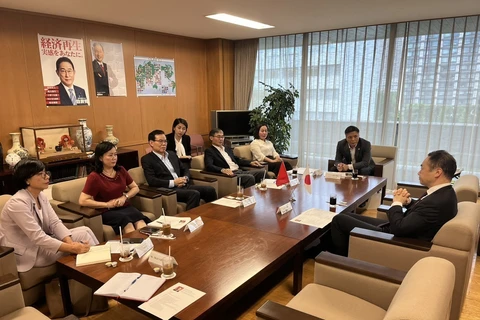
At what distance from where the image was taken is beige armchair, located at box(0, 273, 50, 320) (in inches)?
62.0

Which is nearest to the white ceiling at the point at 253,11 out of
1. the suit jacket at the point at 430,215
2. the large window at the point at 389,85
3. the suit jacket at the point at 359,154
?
the large window at the point at 389,85

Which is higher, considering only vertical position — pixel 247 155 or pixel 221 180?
pixel 247 155

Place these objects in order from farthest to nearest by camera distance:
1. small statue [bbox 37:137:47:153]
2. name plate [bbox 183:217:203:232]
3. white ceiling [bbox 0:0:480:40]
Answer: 1. small statue [bbox 37:137:47:153]
2. white ceiling [bbox 0:0:480:40]
3. name plate [bbox 183:217:203:232]

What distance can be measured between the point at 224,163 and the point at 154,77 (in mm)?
2216

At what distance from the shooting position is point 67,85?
441 cm

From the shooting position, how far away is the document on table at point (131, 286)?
5.04 feet

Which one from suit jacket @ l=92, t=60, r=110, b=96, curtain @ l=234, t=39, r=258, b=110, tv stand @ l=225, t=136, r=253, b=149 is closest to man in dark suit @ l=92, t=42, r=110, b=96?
suit jacket @ l=92, t=60, r=110, b=96

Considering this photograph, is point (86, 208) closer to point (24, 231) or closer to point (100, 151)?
point (100, 151)

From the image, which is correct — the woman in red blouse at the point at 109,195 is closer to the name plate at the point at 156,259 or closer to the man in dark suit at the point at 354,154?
the name plate at the point at 156,259

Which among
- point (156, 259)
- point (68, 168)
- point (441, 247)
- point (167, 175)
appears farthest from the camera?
point (68, 168)

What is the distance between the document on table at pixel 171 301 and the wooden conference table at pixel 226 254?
0.11ft

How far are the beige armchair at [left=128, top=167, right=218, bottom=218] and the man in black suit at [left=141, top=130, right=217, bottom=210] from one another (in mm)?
78

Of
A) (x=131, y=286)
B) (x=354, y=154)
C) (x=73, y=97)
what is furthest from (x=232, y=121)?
(x=131, y=286)

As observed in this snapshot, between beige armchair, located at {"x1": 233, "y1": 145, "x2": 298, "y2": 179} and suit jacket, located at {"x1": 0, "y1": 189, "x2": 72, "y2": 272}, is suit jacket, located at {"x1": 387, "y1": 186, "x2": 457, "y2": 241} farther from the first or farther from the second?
beige armchair, located at {"x1": 233, "y1": 145, "x2": 298, "y2": 179}
